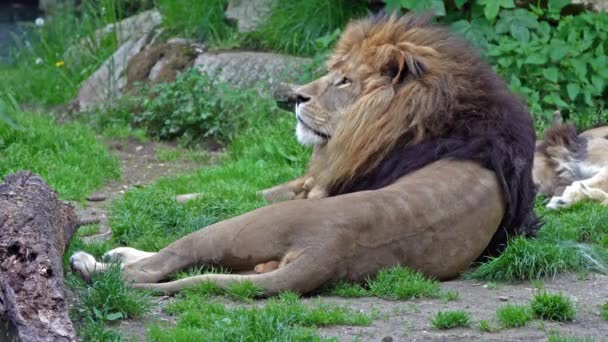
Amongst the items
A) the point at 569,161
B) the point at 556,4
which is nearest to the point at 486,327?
the point at 569,161

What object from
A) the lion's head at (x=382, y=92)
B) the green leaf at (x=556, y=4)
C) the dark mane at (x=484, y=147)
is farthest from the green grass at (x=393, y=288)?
the green leaf at (x=556, y=4)

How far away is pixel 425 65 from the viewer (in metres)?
5.95

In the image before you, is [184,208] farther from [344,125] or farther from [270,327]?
[270,327]

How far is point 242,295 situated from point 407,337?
84cm

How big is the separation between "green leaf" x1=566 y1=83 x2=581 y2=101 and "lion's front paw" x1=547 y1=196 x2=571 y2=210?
214 centimetres

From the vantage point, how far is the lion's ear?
19.4 feet

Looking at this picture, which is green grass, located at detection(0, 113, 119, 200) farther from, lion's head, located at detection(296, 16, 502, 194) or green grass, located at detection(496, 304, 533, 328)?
green grass, located at detection(496, 304, 533, 328)

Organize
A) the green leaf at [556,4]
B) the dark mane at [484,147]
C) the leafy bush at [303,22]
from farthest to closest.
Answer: the leafy bush at [303,22], the green leaf at [556,4], the dark mane at [484,147]

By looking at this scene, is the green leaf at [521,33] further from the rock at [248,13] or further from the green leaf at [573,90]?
the rock at [248,13]

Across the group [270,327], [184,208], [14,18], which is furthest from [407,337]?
[14,18]

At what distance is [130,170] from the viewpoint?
31.0 feet

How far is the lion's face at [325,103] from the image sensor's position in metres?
6.11

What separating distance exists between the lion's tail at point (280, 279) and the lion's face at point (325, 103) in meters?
1.23

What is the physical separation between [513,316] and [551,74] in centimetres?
502
